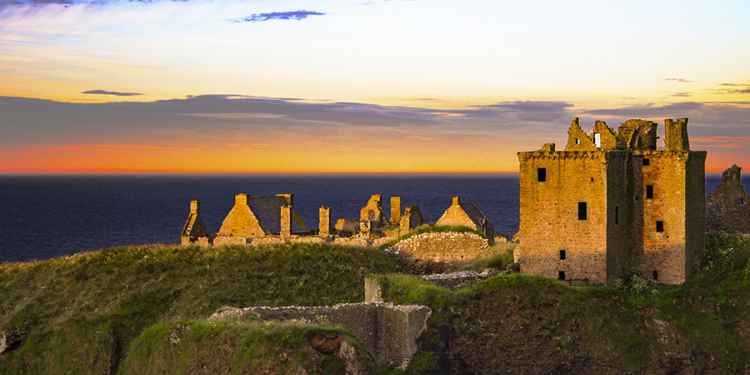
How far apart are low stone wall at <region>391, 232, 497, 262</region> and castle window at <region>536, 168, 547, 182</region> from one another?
10365 millimetres

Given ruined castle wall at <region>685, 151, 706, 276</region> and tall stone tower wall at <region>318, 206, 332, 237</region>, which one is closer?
ruined castle wall at <region>685, 151, 706, 276</region>

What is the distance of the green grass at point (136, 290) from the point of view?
38.9m

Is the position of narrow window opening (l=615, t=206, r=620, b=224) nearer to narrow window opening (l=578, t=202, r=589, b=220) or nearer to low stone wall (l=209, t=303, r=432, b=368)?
narrow window opening (l=578, t=202, r=589, b=220)

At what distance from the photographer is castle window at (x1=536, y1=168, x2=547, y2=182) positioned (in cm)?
3944

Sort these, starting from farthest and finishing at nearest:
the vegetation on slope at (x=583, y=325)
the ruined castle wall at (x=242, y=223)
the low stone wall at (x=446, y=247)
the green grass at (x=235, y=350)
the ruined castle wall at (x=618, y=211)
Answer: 1. the ruined castle wall at (x=242, y=223)
2. the low stone wall at (x=446, y=247)
3. the ruined castle wall at (x=618, y=211)
4. the vegetation on slope at (x=583, y=325)
5. the green grass at (x=235, y=350)

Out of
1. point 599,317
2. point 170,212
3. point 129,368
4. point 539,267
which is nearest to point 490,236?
point 539,267

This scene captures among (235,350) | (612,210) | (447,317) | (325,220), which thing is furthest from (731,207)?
(235,350)

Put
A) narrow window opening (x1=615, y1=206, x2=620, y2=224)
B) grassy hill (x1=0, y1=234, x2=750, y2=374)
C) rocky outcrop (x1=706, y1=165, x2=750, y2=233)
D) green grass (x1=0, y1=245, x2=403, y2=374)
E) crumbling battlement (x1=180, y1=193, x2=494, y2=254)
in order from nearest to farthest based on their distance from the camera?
grassy hill (x1=0, y1=234, x2=750, y2=374) → green grass (x1=0, y1=245, x2=403, y2=374) → narrow window opening (x1=615, y1=206, x2=620, y2=224) → rocky outcrop (x1=706, y1=165, x2=750, y2=233) → crumbling battlement (x1=180, y1=193, x2=494, y2=254)

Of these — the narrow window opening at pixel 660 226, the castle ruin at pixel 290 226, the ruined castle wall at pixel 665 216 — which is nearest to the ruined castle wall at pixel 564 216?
the ruined castle wall at pixel 665 216

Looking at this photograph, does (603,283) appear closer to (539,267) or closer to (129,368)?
(539,267)

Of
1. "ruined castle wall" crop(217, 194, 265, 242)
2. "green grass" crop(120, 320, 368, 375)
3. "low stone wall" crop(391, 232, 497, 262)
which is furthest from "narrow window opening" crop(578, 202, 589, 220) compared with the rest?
"ruined castle wall" crop(217, 194, 265, 242)

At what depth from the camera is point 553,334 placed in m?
35.5

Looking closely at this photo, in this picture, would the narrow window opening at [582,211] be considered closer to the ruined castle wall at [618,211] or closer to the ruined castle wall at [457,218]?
the ruined castle wall at [618,211]

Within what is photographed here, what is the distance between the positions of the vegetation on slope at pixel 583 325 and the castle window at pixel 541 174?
15.0 ft
